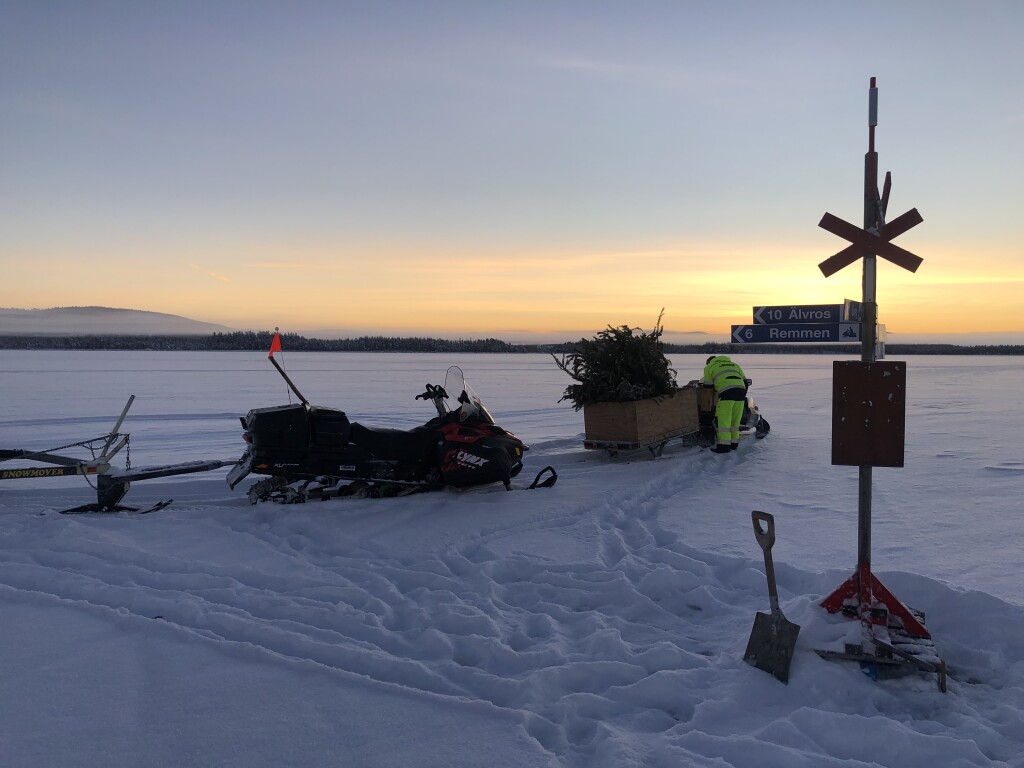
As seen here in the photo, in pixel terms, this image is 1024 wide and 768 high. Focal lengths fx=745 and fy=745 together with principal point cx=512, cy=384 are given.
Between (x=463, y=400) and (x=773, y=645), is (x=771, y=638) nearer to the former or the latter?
(x=773, y=645)

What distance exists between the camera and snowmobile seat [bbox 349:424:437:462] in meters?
6.91

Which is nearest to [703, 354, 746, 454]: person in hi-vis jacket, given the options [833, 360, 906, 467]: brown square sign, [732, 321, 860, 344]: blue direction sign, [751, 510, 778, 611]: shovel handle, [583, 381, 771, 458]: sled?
[583, 381, 771, 458]: sled

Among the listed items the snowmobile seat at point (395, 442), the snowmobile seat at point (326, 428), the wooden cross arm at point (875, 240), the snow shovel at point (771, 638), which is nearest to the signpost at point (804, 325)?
the wooden cross arm at point (875, 240)

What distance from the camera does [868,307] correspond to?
3514mm

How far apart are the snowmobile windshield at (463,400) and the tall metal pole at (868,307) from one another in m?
4.21

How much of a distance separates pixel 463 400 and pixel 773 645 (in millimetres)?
4566

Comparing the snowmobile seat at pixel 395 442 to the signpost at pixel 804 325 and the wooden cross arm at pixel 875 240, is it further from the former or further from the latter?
the wooden cross arm at pixel 875 240

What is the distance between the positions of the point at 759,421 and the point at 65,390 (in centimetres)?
1776

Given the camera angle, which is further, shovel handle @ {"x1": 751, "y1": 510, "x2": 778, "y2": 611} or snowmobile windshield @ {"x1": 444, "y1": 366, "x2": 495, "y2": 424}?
snowmobile windshield @ {"x1": 444, "y1": 366, "x2": 495, "y2": 424}

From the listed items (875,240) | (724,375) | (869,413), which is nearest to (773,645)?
(869,413)

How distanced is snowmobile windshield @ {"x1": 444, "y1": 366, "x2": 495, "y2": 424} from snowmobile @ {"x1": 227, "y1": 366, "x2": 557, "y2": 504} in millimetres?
14

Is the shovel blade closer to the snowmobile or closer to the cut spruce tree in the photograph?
the snowmobile

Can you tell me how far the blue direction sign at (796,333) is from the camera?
12.3ft

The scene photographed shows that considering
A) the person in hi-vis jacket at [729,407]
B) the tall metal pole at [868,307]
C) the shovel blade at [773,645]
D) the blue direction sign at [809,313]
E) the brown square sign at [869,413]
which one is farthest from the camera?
the person in hi-vis jacket at [729,407]
